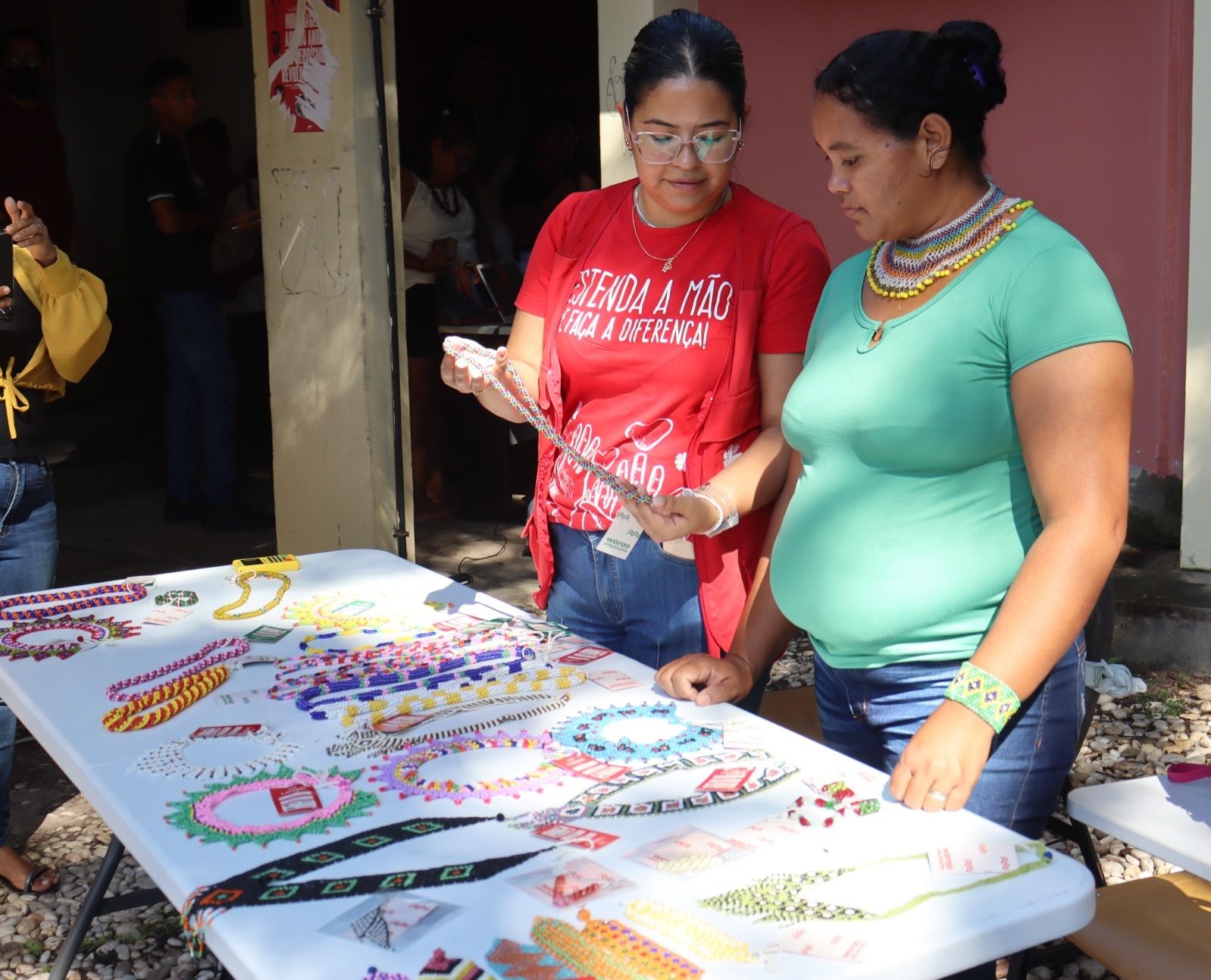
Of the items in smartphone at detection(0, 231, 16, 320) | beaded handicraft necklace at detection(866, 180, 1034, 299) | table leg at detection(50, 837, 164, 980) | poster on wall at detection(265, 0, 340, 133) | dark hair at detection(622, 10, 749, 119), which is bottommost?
table leg at detection(50, 837, 164, 980)

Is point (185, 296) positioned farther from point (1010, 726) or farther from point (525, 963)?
point (525, 963)

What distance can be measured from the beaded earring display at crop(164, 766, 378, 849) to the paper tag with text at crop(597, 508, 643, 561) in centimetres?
68

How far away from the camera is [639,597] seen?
7.69 feet

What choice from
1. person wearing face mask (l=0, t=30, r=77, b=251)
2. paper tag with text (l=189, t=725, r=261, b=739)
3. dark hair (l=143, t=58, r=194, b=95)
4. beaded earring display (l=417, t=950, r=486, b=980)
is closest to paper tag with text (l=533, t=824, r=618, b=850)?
beaded earring display (l=417, t=950, r=486, b=980)

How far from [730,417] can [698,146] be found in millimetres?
451

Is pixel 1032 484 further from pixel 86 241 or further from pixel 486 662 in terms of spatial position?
pixel 86 241

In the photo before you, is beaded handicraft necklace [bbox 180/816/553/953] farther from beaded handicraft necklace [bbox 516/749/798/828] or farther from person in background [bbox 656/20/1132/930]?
person in background [bbox 656/20/1132/930]

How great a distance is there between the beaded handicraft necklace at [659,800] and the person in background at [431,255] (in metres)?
5.01

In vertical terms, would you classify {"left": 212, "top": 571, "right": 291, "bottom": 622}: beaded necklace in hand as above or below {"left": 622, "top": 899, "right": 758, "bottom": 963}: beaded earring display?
below

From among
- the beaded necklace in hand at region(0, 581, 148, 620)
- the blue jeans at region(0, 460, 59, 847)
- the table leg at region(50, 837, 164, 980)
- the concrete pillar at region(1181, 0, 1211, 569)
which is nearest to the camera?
the table leg at region(50, 837, 164, 980)

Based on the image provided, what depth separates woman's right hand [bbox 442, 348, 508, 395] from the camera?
232cm

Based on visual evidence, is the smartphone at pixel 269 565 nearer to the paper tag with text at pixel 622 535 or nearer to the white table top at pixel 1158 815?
the paper tag with text at pixel 622 535

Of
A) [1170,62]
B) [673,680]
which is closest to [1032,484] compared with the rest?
[673,680]

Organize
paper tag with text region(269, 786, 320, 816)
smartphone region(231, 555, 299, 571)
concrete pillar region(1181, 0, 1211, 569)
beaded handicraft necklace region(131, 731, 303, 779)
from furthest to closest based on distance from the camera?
concrete pillar region(1181, 0, 1211, 569) < smartphone region(231, 555, 299, 571) < beaded handicraft necklace region(131, 731, 303, 779) < paper tag with text region(269, 786, 320, 816)
